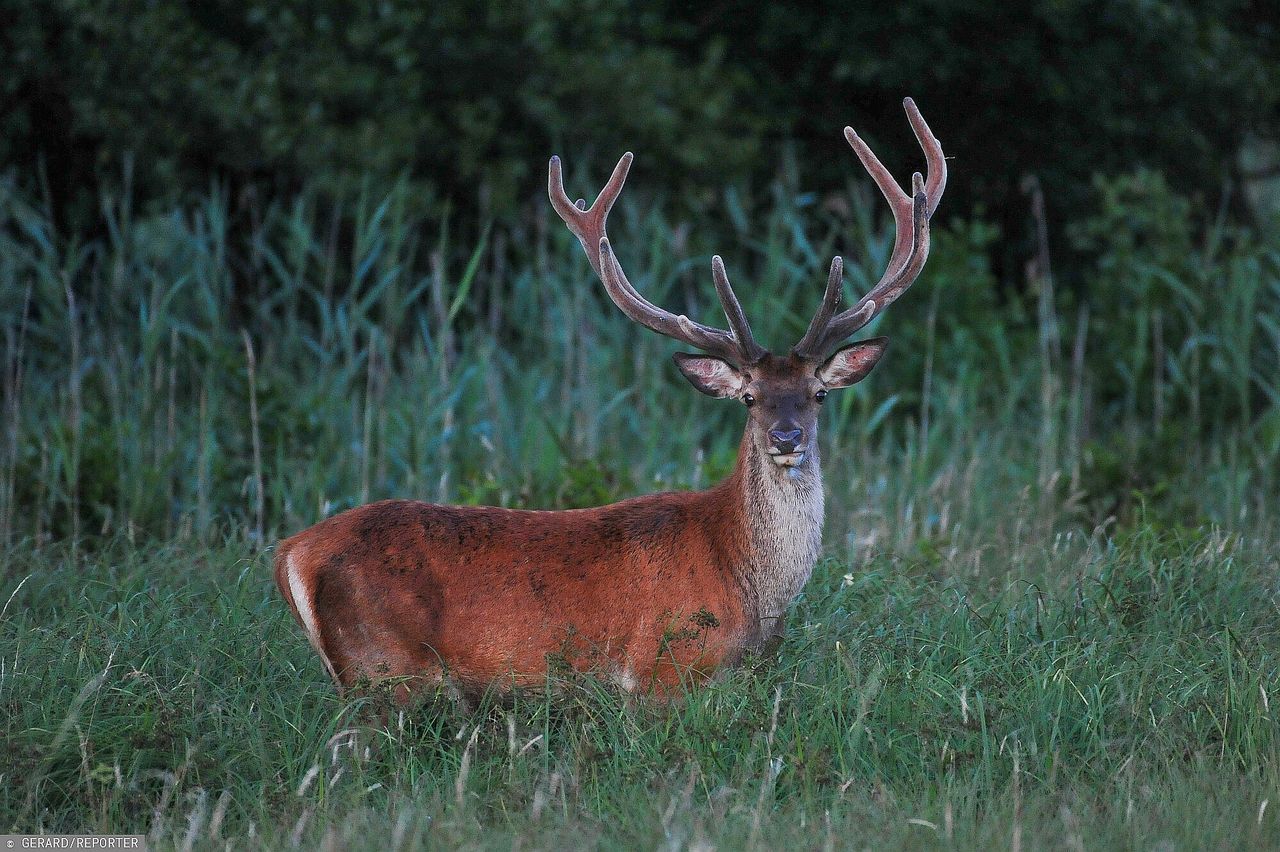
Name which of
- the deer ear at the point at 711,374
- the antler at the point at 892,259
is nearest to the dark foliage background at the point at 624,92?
the antler at the point at 892,259

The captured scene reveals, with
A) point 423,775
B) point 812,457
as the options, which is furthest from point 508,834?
point 812,457

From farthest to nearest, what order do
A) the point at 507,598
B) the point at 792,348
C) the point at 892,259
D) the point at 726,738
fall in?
the point at 892,259
the point at 792,348
the point at 507,598
the point at 726,738

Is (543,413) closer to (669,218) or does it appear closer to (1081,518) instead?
(1081,518)

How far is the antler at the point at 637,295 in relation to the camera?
459 centimetres

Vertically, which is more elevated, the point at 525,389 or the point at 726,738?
the point at 525,389

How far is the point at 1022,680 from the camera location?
4246 mm

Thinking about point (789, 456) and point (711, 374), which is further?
point (711, 374)

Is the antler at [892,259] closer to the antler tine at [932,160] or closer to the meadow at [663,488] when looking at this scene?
the antler tine at [932,160]

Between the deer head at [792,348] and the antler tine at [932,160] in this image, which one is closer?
the deer head at [792,348]

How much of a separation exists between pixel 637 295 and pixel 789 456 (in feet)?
2.79

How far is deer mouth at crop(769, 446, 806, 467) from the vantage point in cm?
432

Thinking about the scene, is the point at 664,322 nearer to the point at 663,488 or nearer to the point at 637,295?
the point at 637,295

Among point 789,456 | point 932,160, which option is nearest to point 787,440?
point 789,456

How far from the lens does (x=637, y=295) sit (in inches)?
191
